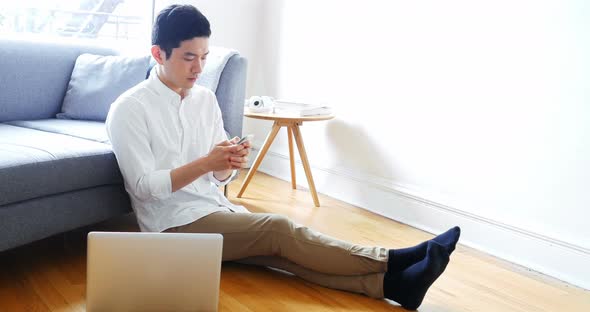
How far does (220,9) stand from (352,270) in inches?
90.2

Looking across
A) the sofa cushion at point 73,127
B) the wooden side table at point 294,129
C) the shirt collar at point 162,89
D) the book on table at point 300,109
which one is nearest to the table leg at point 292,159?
the wooden side table at point 294,129

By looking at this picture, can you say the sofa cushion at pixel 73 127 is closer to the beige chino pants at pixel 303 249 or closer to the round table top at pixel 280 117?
the beige chino pants at pixel 303 249

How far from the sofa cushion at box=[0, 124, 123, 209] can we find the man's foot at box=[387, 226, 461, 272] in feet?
3.46

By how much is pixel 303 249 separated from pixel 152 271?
61 centimetres

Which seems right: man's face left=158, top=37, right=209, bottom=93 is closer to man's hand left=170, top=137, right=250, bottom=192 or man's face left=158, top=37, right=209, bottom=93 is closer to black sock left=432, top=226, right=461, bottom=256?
man's hand left=170, top=137, right=250, bottom=192

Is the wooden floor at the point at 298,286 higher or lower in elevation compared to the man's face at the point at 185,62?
lower

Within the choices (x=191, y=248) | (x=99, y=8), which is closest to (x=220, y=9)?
(x=99, y=8)

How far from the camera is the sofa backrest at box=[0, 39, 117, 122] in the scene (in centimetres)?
268

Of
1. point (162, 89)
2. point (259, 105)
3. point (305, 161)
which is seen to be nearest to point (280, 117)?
point (259, 105)

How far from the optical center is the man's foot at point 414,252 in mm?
1941

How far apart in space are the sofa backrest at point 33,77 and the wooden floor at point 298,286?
0.62m

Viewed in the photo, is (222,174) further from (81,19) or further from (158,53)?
(81,19)

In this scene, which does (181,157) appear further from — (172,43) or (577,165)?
(577,165)

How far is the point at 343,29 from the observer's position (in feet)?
11.4
